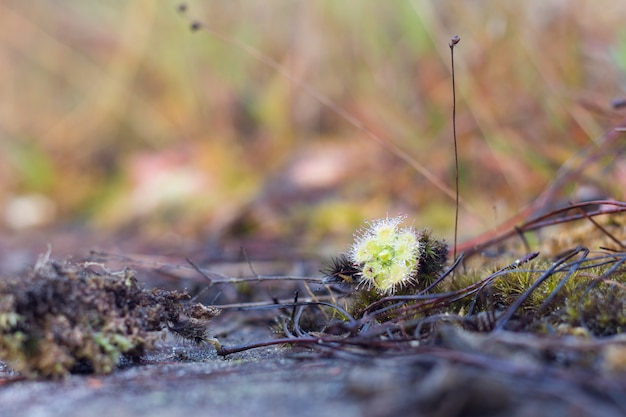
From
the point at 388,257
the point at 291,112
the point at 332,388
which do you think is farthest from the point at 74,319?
the point at 291,112

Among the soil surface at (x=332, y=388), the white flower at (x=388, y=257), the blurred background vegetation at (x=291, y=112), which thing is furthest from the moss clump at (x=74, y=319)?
the blurred background vegetation at (x=291, y=112)

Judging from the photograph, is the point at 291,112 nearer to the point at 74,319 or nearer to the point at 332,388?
the point at 74,319

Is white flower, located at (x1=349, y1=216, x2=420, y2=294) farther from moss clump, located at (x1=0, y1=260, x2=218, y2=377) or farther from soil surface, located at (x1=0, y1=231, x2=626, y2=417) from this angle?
moss clump, located at (x1=0, y1=260, x2=218, y2=377)

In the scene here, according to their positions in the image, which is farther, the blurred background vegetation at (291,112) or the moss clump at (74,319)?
the blurred background vegetation at (291,112)

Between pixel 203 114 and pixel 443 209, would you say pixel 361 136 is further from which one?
pixel 203 114

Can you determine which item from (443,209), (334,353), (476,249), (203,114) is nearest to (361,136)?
(443,209)

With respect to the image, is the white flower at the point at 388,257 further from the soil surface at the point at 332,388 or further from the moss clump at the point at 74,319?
the moss clump at the point at 74,319

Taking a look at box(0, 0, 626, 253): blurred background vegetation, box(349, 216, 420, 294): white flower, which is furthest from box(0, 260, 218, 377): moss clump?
box(0, 0, 626, 253): blurred background vegetation
